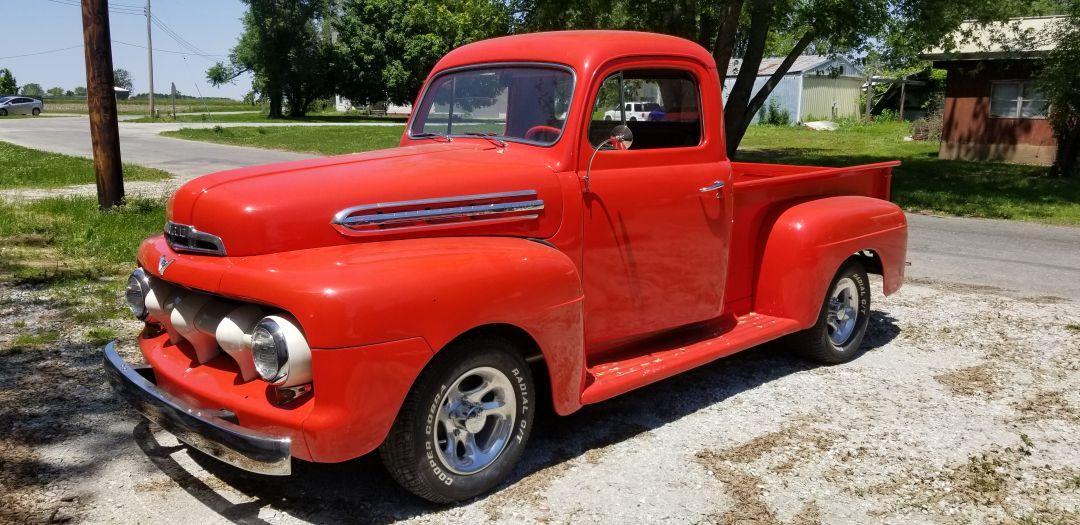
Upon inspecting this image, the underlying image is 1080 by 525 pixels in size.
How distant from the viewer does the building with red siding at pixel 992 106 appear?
20562mm

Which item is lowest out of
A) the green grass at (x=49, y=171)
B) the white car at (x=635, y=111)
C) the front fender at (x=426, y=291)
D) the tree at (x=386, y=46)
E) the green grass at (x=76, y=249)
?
the green grass at (x=76, y=249)

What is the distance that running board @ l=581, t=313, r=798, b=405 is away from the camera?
12.6 ft

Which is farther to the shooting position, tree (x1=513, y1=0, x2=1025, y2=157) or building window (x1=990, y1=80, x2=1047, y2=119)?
building window (x1=990, y1=80, x2=1047, y2=119)

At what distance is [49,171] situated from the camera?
14.9m

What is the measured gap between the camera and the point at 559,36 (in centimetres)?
421

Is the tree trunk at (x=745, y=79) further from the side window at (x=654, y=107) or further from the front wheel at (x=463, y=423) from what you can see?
the front wheel at (x=463, y=423)

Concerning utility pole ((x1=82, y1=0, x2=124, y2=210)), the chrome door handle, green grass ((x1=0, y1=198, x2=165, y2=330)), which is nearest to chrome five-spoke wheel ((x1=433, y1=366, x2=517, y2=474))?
the chrome door handle

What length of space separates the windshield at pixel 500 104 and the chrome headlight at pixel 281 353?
158 centimetres

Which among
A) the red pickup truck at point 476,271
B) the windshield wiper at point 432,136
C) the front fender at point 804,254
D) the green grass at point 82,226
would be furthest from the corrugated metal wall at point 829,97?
the windshield wiper at point 432,136

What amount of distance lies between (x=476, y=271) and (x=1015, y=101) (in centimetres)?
2221

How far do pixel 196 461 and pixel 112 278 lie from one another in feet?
12.7

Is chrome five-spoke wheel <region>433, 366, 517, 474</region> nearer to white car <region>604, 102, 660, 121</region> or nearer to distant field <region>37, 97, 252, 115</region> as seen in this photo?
white car <region>604, 102, 660, 121</region>

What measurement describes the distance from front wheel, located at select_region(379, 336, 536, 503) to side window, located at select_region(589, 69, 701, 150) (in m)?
1.32

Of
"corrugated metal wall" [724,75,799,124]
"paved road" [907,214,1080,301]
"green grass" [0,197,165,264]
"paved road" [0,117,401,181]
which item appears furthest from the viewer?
"corrugated metal wall" [724,75,799,124]
